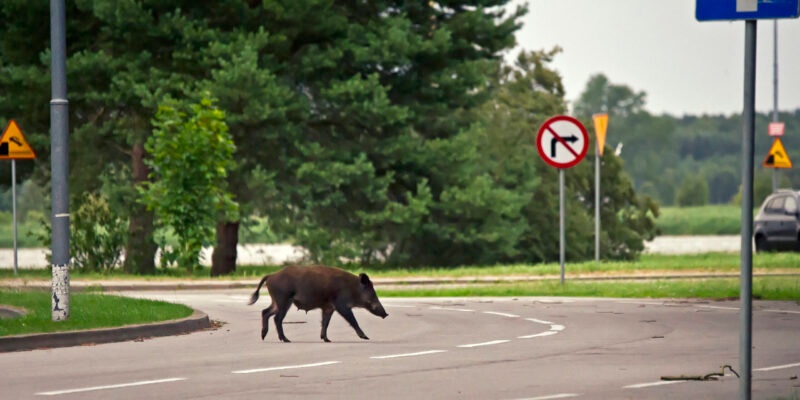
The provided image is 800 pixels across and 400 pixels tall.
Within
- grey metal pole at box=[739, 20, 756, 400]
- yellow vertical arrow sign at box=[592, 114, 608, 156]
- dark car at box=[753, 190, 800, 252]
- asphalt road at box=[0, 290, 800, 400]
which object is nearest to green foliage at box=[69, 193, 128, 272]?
yellow vertical arrow sign at box=[592, 114, 608, 156]

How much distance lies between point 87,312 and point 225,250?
1968 centimetres

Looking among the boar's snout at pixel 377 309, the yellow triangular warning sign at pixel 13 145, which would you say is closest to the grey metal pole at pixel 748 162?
the boar's snout at pixel 377 309

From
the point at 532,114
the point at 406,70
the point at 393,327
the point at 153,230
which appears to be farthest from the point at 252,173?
the point at 393,327

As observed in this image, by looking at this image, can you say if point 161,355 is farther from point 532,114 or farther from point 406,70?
point 532,114

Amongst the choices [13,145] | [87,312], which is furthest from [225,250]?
[87,312]

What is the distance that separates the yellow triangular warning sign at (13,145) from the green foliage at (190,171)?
2871 mm

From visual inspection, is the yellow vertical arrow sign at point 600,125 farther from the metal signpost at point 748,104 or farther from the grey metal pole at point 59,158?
the metal signpost at point 748,104

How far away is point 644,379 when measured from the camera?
493 inches

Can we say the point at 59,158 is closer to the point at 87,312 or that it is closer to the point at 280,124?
the point at 87,312

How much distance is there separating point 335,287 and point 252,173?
873 inches

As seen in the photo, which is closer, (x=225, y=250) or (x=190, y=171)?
(x=190, y=171)

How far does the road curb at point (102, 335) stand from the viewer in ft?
51.9

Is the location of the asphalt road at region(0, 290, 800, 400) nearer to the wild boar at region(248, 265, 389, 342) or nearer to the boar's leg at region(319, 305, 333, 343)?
the boar's leg at region(319, 305, 333, 343)

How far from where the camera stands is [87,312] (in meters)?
19.5
